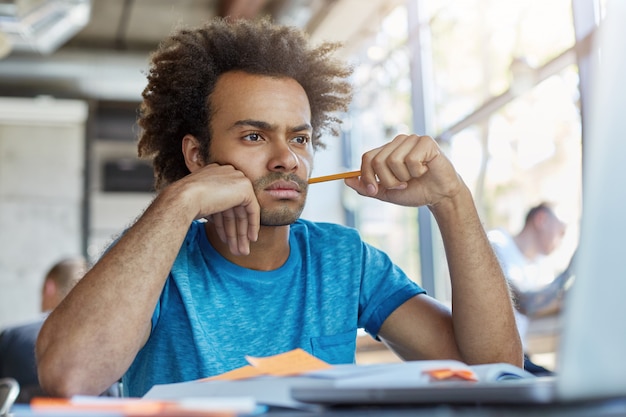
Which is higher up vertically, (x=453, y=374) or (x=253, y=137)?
(x=253, y=137)

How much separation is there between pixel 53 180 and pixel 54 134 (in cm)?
48

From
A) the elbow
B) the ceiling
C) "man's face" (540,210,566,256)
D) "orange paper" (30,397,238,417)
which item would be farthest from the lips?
the ceiling

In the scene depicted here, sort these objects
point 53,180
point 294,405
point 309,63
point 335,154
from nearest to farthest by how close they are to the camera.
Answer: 1. point 294,405
2. point 309,63
3. point 335,154
4. point 53,180

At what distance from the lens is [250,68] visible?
1555 millimetres

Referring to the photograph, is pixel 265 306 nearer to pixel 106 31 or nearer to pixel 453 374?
pixel 453 374

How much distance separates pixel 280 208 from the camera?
1.35 meters

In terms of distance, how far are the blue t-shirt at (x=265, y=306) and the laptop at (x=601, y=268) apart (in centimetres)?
82

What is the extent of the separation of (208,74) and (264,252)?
46 centimetres

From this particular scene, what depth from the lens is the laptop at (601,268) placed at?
0.42 meters

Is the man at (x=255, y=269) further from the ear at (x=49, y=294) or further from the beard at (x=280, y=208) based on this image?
the ear at (x=49, y=294)

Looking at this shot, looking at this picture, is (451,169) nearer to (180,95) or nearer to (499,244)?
(180,95)

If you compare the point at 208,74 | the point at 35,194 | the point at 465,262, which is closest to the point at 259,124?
the point at 208,74

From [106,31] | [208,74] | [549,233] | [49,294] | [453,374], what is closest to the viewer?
[453,374]

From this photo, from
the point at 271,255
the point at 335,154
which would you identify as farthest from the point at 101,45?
the point at 271,255
